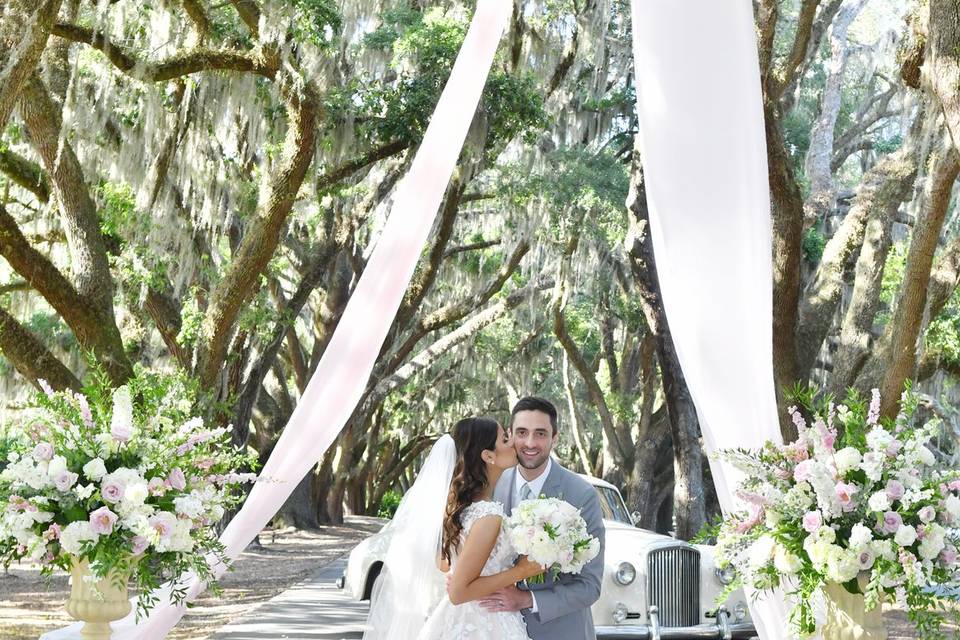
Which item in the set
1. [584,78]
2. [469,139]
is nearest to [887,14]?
[584,78]

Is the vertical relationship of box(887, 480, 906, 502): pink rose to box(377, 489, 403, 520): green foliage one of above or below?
below

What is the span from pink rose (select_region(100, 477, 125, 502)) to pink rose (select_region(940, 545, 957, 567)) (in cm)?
312

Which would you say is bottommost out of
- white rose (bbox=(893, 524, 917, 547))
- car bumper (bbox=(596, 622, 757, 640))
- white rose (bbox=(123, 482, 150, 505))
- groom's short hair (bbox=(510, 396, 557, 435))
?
car bumper (bbox=(596, 622, 757, 640))

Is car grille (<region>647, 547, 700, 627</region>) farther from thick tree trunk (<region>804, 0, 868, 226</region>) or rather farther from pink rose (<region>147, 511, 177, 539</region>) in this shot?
thick tree trunk (<region>804, 0, 868, 226</region>)

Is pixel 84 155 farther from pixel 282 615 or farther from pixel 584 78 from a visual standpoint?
pixel 584 78

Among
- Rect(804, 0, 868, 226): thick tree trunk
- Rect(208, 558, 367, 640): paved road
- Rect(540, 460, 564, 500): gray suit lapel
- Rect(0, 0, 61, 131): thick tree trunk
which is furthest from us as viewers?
Rect(804, 0, 868, 226): thick tree trunk

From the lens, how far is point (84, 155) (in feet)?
45.2

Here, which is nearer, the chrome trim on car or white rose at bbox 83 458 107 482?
white rose at bbox 83 458 107 482

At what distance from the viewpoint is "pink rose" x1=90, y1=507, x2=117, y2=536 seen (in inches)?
183

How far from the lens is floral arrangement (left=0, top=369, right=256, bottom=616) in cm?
471

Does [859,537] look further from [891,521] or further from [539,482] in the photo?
[539,482]

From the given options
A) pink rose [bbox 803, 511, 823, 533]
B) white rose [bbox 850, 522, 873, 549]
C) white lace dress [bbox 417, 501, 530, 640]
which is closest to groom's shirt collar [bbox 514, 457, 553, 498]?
white lace dress [bbox 417, 501, 530, 640]

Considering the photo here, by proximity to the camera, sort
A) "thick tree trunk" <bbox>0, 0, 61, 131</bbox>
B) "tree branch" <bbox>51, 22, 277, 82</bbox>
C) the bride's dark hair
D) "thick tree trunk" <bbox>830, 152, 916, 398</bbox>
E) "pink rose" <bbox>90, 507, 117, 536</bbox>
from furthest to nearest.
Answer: "tree branch" <bbox>51, 22, 277, 82</bbox>, "thick tree trunk" <bbox>830, 152, 916, 398</bbox>, "thick tree trunk" <bbox>0, 0, 61, 131</bbox>, "pink rose" <bbox>90, 507, 117, 536</bbox>, the bride's dark hair

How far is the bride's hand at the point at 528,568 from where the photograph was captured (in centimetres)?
407
